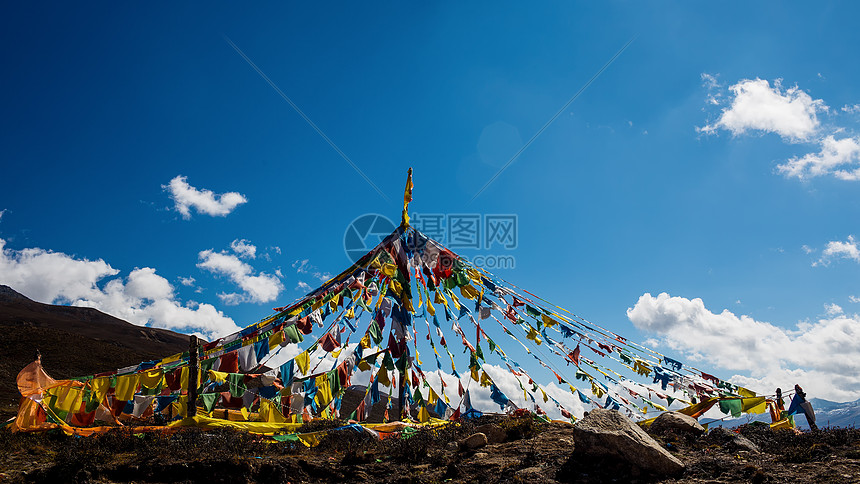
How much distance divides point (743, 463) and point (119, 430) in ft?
35.1

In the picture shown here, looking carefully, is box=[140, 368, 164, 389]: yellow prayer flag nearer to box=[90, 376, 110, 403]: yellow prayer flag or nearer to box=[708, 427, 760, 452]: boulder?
box=[90, 376, 110, 403]: yellow prayer flag

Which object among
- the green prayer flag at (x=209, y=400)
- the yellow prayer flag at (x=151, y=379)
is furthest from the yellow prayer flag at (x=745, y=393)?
the yellow prayer flag at (x=151, y=379)

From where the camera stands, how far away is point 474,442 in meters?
7.78

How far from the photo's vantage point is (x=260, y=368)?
9.30 m

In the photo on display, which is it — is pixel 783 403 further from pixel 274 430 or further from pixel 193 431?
pixel 193 431

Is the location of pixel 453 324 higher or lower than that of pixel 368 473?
higher

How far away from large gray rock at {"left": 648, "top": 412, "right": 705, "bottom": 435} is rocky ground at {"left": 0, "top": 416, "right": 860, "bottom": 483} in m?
0.09

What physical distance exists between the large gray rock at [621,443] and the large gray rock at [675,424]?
2.48 meters

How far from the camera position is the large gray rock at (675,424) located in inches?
323

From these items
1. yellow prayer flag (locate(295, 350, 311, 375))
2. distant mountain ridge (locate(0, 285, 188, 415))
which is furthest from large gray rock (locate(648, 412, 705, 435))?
distant mountain ridge (locate(0, 285, 188, 415))

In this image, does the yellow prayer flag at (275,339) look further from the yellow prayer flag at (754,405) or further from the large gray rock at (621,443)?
the yellow prayer flag at (754,405)

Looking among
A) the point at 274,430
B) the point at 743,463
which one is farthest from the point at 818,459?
the point at 274,430

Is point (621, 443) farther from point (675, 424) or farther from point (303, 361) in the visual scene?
point (303, 361)

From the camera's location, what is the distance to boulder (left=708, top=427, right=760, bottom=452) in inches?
278
